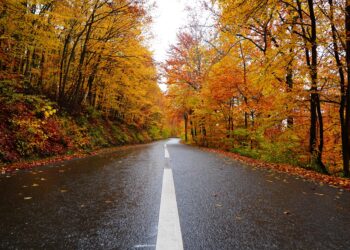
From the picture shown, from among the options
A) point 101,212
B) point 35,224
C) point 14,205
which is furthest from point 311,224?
point 14,205

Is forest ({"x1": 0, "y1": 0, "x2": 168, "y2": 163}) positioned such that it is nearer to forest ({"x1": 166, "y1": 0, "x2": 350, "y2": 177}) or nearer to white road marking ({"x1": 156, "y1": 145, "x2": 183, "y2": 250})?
forest ({"x1": 166, "y1": 0, "x2": 350, "y2": 177})

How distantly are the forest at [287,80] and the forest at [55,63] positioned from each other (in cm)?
468

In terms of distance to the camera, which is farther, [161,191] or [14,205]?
[161,191]

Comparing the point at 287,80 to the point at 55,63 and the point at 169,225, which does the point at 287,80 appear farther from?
the point at 55,63

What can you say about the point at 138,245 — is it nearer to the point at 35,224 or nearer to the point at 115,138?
the point at 35,224

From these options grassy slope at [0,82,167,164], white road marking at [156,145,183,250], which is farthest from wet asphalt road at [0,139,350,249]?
grassy slope at [0,82,167,164]

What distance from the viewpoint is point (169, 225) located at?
245cm

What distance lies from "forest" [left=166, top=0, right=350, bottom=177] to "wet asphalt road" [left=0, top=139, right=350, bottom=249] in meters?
3.95

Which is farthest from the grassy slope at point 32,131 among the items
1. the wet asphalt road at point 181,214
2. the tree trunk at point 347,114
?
the tree trunk at point 347,114

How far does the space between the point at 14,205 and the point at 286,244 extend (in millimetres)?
3454

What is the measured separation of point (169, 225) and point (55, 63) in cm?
1558

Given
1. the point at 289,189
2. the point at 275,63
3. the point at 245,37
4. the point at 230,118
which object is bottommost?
the point at 289,189

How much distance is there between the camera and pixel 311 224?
8.43 ft

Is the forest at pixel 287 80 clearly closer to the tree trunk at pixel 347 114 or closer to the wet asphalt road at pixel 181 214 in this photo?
the tree trunk at pixel 347 114
